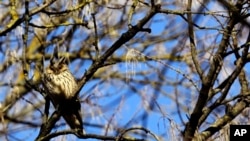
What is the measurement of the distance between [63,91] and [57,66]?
1.13 feet

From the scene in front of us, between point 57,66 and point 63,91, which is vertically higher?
point 57,66

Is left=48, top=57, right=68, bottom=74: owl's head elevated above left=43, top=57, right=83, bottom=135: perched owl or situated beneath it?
elevated above

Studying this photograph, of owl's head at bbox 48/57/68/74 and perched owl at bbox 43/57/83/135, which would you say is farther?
owl's head at bbox 48/57/68/74

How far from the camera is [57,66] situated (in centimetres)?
416

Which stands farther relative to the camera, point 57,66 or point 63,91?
point 57,66

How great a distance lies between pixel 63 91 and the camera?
3.86 meters

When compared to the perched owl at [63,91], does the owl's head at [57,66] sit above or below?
above

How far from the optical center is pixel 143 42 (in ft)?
22.5

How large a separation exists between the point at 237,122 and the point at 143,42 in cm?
328

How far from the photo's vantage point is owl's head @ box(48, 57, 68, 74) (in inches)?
162

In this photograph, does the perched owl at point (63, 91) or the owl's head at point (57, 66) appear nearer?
the perched owl at point (63, 91)

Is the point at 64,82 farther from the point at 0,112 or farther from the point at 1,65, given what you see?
the point at 1,65

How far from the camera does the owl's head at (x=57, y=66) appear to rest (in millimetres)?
4125

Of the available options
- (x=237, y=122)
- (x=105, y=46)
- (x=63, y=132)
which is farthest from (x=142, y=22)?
(x=105, y=46)
